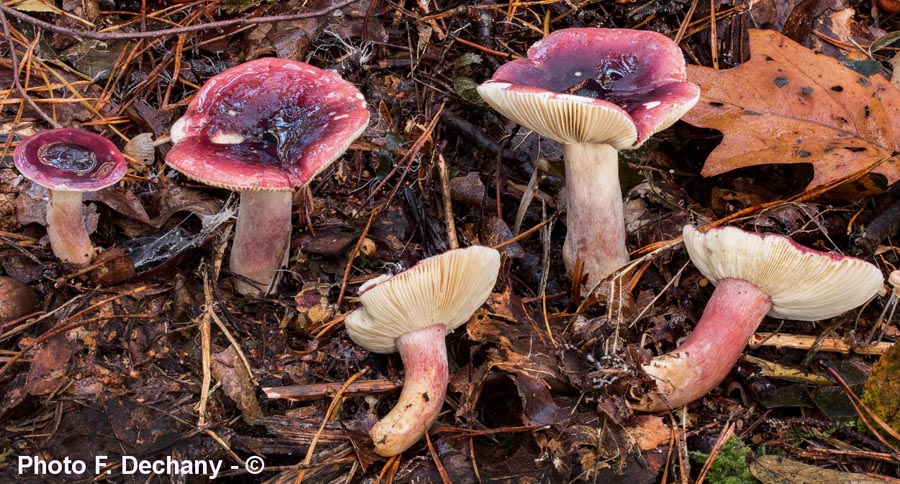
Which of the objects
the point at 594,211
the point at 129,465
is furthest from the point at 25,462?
the point at 594,211

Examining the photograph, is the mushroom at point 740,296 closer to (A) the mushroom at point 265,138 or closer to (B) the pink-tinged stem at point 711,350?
(B) the pink-tinged stem at point 711,350

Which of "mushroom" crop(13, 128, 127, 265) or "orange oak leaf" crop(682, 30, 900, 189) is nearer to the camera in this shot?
"mushroom" crop(13, 128, 127, 265)

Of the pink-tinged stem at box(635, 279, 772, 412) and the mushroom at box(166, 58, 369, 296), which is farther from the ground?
the mushroom at box(166, 58, 369, 296)

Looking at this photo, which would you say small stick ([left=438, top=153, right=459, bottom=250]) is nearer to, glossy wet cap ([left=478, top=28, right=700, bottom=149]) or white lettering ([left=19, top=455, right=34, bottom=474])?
glossy wet cap ([left=478, top=28, right=700, bottom=149])

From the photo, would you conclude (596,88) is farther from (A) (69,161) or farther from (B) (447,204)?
(A) (69,161)

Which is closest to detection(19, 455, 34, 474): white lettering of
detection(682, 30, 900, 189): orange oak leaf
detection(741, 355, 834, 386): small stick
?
detection(741, 355, 834, 386): small stick

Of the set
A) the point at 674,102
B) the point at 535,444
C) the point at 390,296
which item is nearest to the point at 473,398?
the point at 535,444

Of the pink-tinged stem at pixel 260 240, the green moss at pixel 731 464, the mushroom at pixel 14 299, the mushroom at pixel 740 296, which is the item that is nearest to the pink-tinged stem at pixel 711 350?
the mushroom at pixel 740 296
